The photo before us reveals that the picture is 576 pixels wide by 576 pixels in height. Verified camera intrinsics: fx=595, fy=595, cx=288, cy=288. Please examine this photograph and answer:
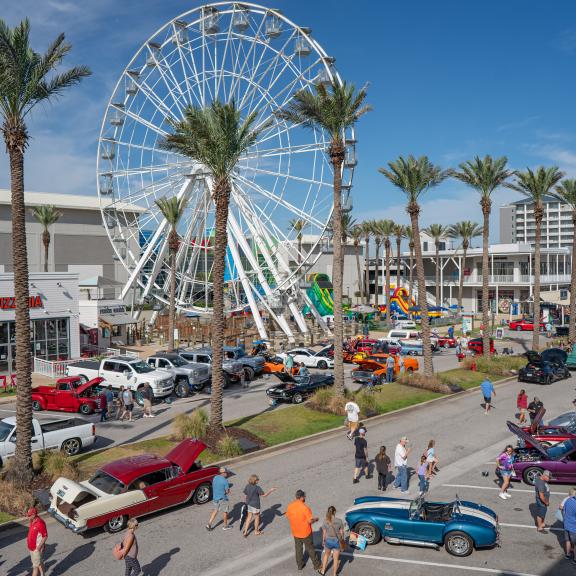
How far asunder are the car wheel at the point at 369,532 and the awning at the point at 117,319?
36595 millimetres

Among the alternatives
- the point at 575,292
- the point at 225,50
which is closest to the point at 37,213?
the point at 225,50

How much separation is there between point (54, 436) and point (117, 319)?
29.3 meters

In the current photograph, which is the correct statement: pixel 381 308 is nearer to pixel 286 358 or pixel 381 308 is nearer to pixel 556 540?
pixel 286 358

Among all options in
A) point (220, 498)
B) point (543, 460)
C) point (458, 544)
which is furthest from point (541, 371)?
point (220, 498)

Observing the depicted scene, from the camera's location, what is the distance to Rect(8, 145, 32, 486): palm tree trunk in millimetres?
15648

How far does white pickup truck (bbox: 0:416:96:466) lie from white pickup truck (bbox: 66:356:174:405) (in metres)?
7.72

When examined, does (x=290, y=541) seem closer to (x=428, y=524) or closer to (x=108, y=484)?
(x=428, y=524)

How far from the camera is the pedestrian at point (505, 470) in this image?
1547 cm

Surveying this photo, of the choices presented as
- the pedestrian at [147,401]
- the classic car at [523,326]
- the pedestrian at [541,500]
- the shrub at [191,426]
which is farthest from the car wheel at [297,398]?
the classic car at [523,326]

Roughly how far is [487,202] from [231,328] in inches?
886

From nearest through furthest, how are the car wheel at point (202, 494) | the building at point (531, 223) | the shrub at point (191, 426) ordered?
the car wheel at point (202, 494) → the shrub at point (191, 426) → the building at point (531, 223)

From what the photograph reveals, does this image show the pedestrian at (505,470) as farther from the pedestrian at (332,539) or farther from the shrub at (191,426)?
the shrub at (191,426)

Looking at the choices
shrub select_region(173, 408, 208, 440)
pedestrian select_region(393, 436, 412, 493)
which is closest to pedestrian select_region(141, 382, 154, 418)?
shrub select_region(173, 408, 208, 440)

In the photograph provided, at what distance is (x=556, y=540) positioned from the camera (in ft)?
41.9
